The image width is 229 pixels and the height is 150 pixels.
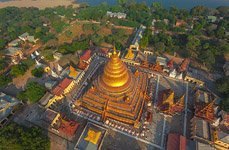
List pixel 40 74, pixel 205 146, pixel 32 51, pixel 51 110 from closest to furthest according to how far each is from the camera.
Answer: pixel 205 146 → pixel 51 110 → pixel 40 74 → pixel 32 51

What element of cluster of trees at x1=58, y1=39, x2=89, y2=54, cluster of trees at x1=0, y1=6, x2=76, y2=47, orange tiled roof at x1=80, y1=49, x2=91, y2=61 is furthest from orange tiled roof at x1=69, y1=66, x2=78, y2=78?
cluster of trees at x1=0, y1=6, x2=76, y2=47

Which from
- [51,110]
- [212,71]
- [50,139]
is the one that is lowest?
[50,139]

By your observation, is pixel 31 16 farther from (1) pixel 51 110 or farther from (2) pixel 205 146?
(2) pixel 205 146

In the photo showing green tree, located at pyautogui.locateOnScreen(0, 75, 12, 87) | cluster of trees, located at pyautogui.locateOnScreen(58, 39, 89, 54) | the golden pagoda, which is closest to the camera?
green tree, located at pyautogui.locateOnScreen(0, 75, 12, 87)

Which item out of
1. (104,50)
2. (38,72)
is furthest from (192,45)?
(38,72)

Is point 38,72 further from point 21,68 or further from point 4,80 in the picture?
point 4,80

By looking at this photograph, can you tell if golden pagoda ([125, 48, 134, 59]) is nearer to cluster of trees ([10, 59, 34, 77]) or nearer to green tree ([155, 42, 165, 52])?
green tree ([155, 42, 165, 52])

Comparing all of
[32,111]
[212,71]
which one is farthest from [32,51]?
[212,71]
